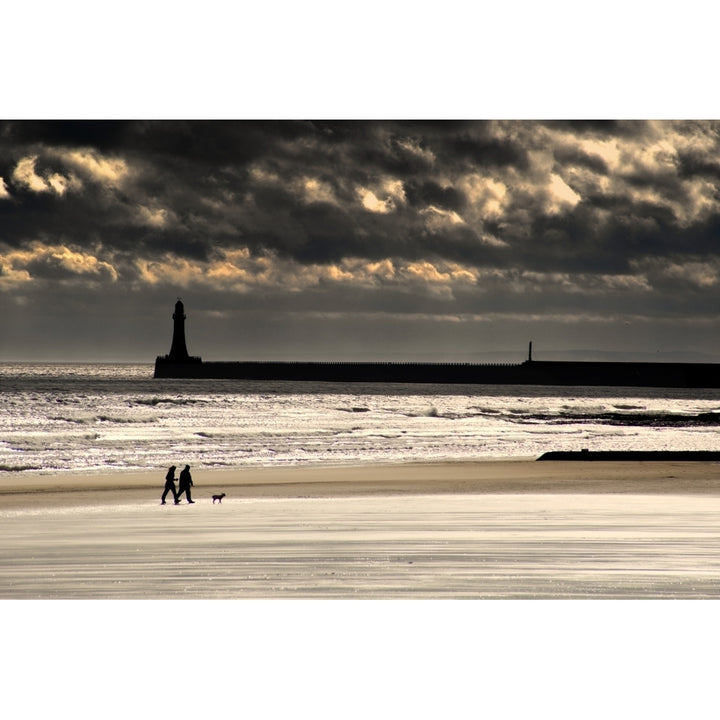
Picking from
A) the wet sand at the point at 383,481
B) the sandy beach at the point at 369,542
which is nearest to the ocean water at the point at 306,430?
the wet sand at the point at 383,481

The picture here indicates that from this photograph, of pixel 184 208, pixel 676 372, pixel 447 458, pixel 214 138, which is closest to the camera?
pixel 214 138

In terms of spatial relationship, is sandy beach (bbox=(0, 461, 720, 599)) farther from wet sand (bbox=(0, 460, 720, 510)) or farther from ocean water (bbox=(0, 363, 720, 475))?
ocean water (bbox=(0, 363, 720, 475))

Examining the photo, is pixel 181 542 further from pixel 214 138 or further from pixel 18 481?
pixel 18 481

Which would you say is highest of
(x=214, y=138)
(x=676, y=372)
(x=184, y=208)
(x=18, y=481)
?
(x=214, y=138)

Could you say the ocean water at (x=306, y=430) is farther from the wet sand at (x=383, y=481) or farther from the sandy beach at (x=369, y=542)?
the sandy beach at (x=369, y=542)

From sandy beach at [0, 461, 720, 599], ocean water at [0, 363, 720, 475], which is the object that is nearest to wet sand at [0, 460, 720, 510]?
sandy beach at [0, 461, 720, 599]

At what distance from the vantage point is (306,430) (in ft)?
78.3

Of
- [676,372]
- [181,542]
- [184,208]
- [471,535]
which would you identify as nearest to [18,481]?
[184,208]

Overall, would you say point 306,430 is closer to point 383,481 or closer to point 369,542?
point 383,481

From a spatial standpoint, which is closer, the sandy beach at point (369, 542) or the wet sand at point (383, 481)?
the sandy beach at point (369, 542)

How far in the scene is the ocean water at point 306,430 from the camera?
1697cm

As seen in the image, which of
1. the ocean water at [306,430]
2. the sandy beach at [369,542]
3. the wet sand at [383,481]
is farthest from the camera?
the ocean water at [306,430]

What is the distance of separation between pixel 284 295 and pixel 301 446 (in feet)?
31.7
